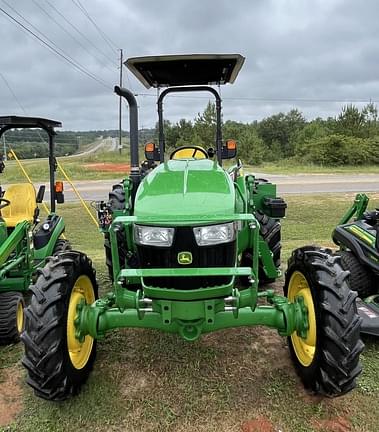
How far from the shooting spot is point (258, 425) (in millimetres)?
2914

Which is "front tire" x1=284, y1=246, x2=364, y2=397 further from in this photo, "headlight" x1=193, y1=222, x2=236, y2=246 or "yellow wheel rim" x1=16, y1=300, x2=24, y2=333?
"yellow wheel rim" x1=16, y1=300, x2=24, y2=333

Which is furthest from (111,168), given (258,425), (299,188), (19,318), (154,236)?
(258,425)

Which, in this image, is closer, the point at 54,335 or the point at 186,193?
the point at 54,335

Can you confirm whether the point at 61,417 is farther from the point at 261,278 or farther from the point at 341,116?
the point at 341,116

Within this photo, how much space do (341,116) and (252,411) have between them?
43240 millimetres

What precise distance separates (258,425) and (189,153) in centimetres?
263

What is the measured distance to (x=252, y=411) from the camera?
3.05 m

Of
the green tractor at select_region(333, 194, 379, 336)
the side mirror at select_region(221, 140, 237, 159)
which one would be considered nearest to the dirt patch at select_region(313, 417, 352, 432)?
the green tractor at select_region(333, 194, 379, 336)

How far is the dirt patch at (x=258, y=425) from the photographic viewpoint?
2875 millimetres

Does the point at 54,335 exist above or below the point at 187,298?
below

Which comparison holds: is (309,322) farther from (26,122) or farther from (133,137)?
(26,122)

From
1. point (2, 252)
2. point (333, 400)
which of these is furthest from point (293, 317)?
point (2, 252)

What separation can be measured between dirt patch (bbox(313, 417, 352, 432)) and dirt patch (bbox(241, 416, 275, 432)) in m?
0.29

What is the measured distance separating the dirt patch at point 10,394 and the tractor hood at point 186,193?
1589 millimetres
